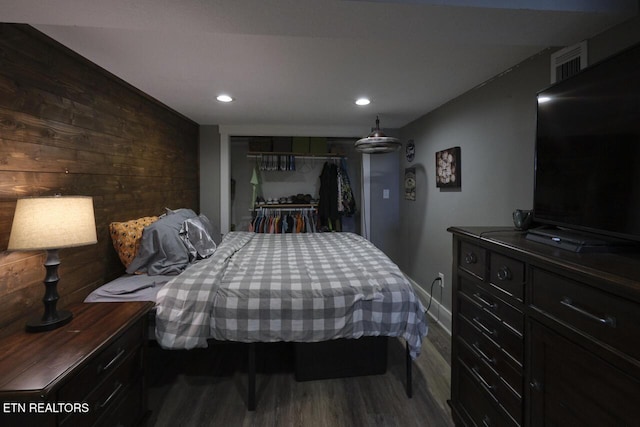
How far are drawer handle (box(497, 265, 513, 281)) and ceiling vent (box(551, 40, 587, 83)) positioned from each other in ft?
3.35

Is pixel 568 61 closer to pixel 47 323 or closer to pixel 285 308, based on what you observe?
pixel 285 308

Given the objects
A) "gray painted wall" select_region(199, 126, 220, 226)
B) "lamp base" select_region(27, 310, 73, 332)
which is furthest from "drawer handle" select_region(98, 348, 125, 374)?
"gray painted wall" select_region(199, 126, 220, 226)

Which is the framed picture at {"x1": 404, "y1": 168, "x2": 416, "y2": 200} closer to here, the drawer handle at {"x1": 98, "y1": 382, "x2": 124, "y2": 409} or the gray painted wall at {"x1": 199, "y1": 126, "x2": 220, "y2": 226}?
the gray painted wall at {"x1": 199, "y1": 126, "x2": 220, "y2": 226}

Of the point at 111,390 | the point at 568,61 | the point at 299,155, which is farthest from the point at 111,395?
Result: the point at 299,155

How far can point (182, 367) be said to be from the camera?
6.83ft

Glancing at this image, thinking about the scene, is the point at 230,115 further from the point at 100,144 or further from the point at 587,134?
the point at 587,134

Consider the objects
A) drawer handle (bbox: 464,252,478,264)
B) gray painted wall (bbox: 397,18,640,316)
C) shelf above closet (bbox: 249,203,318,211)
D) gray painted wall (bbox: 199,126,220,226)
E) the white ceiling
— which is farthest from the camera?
shelf above closet (bbox: 249,203,318,211)

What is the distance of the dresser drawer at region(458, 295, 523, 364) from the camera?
1.12m

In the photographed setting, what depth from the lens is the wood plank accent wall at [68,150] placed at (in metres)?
1.32

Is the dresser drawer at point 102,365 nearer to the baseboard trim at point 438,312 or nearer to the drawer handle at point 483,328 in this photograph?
the drawer handle at point 483,328

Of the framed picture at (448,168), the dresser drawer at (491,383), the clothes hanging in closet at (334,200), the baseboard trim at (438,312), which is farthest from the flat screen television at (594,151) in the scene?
the clothes hanging in closet at (334,200)

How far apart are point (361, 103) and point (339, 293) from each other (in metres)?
1.87

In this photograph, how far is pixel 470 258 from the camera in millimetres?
1408

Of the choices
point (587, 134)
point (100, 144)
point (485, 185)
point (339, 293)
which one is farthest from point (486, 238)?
point (100, 144)
